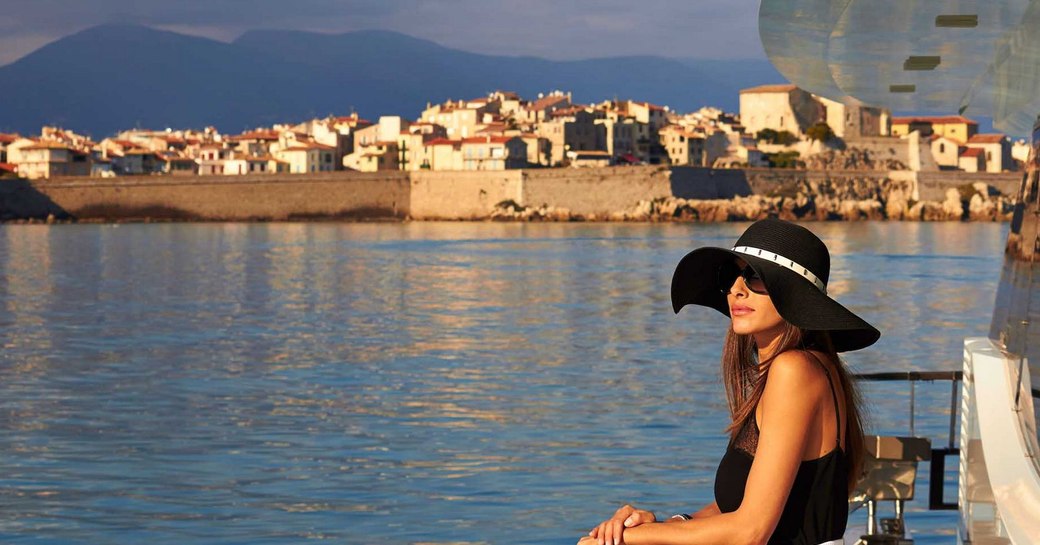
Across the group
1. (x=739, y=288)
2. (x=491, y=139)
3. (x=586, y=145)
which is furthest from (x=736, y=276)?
(x=586, y=145)

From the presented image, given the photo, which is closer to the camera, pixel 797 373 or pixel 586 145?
pixel 797 373

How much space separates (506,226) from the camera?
60406 millimetres

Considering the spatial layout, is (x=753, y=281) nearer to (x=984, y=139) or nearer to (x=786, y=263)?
(x=786, y=263)

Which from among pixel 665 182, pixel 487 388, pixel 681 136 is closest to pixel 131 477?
pixel 487 388

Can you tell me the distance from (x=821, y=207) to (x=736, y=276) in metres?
61.4

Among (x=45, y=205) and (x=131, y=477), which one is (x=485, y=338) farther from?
(x=45, y=205)

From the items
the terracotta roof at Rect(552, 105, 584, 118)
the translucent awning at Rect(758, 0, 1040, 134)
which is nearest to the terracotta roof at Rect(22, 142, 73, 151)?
the terracotta roof at Rect(552, 105, 584, 118)

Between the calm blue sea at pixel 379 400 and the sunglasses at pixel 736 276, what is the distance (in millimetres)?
4230

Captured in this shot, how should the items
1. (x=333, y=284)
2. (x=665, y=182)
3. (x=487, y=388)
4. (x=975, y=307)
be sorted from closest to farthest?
(x=487, y=388)
(x=975, y=307)
(x=333, y=284)
(x=665, y=182)

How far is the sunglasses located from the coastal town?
6003cm

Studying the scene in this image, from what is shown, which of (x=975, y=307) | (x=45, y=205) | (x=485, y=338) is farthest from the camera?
(x=45, y=205)

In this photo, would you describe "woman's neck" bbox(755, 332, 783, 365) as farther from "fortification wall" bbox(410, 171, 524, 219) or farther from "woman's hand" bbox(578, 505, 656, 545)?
"fortification wall" bbox(410, 171, 524, 219)

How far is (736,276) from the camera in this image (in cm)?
211

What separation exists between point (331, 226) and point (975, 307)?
4392 centimetres
